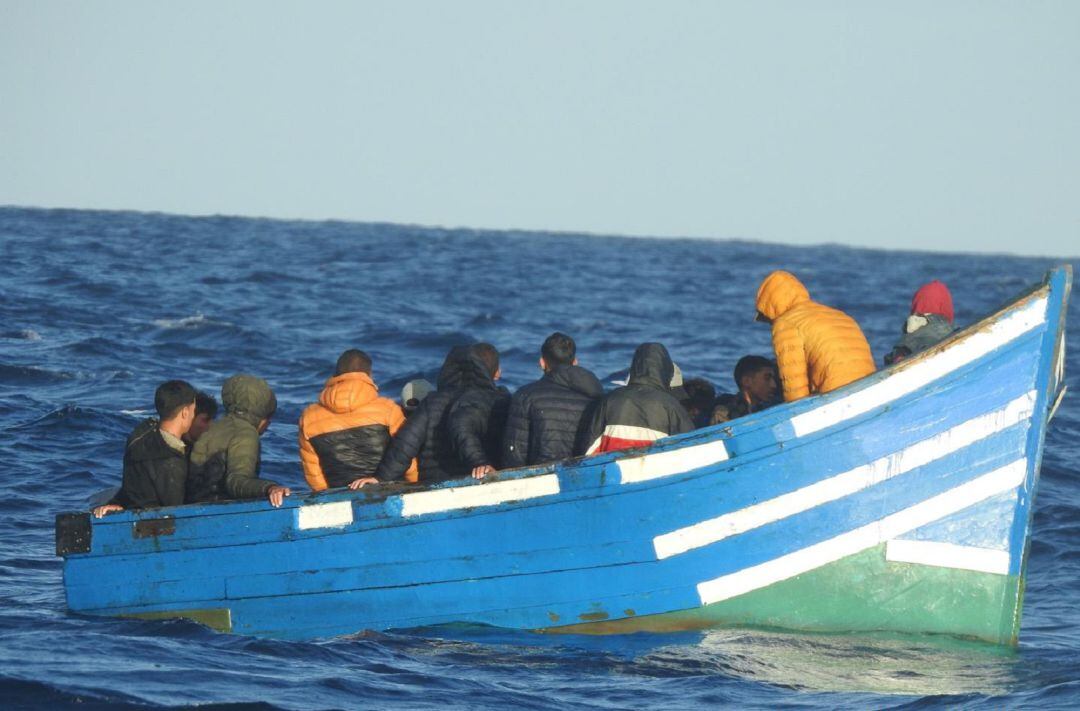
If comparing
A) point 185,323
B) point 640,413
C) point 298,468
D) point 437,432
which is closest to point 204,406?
point 437,432

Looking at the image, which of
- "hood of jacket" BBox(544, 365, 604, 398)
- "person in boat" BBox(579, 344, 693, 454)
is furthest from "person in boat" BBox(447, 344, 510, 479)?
"person in boat" BBox(579, 344, 693, 454)

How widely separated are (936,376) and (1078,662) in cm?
226

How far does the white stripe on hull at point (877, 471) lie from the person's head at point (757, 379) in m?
1.66

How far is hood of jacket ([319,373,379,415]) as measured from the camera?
10.9m

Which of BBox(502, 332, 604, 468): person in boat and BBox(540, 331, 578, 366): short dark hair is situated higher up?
BBox(540, 331, 578, 366): short dark hair

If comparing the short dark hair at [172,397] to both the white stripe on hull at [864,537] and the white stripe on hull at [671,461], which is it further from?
the white stripe on hull at [864,537]

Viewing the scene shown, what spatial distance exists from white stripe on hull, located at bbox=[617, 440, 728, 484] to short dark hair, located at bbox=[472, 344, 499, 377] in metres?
1.71

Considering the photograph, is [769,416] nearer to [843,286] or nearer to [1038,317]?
[1038,317]

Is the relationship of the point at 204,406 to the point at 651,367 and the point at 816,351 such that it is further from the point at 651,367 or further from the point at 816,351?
the point at 816,351

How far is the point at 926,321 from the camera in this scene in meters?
11.5

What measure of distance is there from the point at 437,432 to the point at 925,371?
3.53m

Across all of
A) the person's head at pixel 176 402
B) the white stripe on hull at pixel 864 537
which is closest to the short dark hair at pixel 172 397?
the person's head at pixel 176 402

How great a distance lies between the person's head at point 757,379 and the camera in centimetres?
1154

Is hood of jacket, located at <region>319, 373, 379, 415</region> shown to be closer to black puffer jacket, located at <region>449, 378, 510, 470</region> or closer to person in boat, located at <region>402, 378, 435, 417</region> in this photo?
black puffer jacket, located at <region>449, 378, 510, 470</region>
